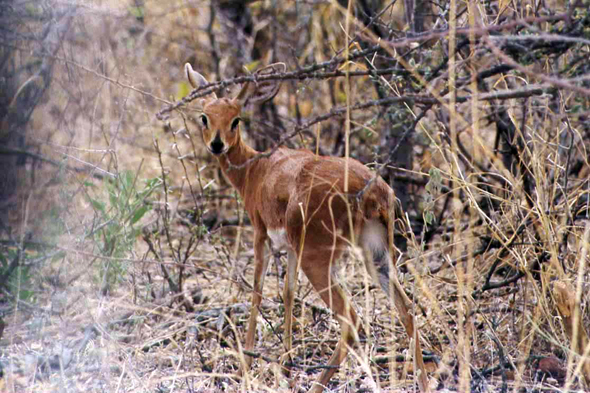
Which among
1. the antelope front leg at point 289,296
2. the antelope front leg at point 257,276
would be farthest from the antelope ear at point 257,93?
the antelope front leg at point 289,296

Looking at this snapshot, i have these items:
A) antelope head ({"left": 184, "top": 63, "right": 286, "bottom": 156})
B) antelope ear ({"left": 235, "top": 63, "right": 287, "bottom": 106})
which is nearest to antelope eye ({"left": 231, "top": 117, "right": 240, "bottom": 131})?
antelope head ({"left": 184, "top": 63, "right": 286, "bottom": 156})

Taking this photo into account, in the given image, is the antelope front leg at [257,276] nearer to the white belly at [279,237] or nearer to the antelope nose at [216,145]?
the white belly at [279,237]

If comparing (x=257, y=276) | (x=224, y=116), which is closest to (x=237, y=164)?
(x=224, y=116)

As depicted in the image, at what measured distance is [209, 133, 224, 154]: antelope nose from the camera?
5.01 metres

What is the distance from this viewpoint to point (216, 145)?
5023 millimetres

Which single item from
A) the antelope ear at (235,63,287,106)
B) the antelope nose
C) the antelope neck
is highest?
the antelope ear at (235,63,287,106)

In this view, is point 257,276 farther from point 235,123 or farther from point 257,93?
point 257,93

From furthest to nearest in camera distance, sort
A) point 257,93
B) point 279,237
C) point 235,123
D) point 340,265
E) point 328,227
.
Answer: point 340,265 → point 257,93 → point 235,123 → point 279,237 → point 328,227

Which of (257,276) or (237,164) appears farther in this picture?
(237,164)

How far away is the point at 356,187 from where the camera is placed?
416 cm

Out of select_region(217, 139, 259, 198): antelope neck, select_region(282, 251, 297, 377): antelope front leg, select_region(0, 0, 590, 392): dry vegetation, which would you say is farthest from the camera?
select_region(217, 139, 259, 198): antelope neck

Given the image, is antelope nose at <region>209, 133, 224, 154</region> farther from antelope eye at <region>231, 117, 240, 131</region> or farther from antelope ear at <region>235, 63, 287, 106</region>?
antelope ear at <region>235, 63, 287, 106</region>

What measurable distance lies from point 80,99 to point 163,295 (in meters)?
1.51

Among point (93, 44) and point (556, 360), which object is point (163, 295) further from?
point (556, 360)
